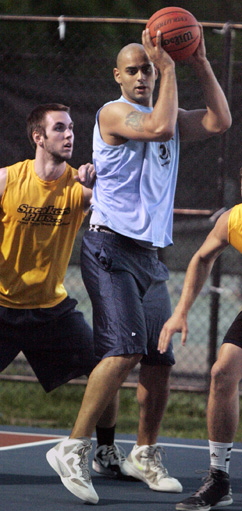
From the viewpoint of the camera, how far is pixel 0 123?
7.54m

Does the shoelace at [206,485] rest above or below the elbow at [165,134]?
below

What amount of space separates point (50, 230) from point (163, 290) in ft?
2.46

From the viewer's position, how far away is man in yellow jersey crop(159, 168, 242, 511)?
450 cm

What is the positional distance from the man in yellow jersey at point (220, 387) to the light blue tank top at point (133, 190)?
0.27 meters

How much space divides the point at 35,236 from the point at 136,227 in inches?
30.4

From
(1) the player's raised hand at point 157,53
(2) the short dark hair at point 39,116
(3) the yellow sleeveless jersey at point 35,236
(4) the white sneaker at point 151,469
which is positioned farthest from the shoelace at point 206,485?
(2) the short dark hair at point 39,116

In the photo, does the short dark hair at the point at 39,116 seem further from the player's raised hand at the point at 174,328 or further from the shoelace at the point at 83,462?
the shoelace at the point at 83,462

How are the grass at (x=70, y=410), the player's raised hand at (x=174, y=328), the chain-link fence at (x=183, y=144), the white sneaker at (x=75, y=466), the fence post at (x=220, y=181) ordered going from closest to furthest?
1. the player's raised hand at (x=174, y=328)
2. the white sneaker at (x=75, y=466)
3. the fence post at (x=220, y=181)
4. the chain-link fence at (x=183, y=144)
5. the grass at (x=70, y=410)

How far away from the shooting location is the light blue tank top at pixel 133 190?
184 inches

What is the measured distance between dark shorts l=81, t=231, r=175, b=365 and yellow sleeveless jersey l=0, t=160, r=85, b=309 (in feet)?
1.48

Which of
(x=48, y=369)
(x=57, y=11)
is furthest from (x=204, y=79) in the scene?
(x=57, y=11)

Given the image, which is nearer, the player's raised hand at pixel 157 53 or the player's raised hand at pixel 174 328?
the player's raised hand at pixel 174 328

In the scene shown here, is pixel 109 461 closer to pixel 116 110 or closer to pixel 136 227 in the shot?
pixel 136 227

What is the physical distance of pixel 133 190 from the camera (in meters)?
4.70
